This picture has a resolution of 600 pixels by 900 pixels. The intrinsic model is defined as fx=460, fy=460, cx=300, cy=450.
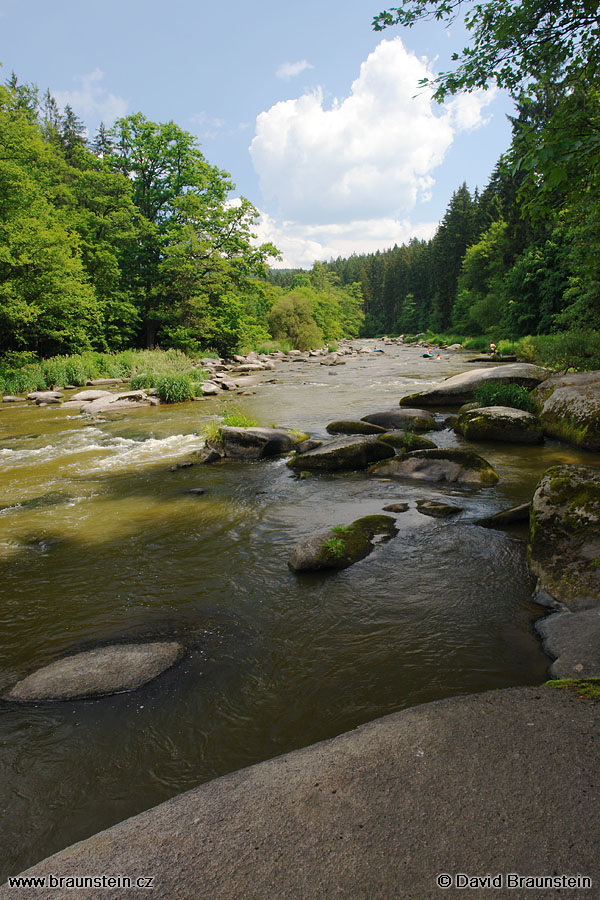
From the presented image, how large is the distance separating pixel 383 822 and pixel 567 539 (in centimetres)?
367

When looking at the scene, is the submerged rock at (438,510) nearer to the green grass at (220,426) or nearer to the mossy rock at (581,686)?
the mossy rock at (581,686)

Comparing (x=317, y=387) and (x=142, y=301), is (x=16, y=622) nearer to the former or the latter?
(x=317, y=387)

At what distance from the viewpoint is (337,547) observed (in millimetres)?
5508

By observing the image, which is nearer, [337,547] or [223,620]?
[223,620]

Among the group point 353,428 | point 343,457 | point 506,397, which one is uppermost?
point 506,397

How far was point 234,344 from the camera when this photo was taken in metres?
35.0

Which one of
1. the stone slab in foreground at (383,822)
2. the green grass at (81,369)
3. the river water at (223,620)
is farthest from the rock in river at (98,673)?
the green grass at (81,369)

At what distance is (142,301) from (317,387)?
55.7ft

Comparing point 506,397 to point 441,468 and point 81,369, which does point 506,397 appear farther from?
point 81,369

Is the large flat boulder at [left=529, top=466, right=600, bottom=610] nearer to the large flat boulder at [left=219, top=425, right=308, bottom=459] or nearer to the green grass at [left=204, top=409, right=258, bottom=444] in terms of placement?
the large flat boulder at [left=219, top=425, right=308, bottom=459]

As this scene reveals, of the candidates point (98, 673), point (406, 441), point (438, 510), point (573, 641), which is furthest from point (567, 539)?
point (406, 441)

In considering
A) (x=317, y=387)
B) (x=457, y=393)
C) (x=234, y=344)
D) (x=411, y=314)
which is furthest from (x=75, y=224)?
(x=411, y=314)

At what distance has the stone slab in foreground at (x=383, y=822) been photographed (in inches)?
67.7

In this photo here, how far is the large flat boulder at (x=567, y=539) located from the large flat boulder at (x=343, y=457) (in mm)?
4347
